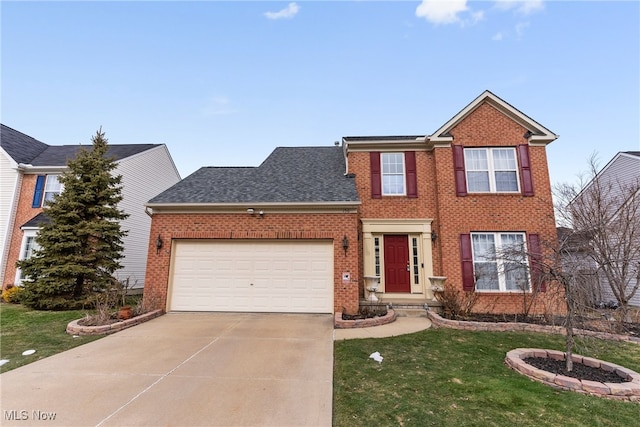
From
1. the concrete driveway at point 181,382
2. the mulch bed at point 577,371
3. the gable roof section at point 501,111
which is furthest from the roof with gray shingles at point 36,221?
the mulch bed at point 577,371

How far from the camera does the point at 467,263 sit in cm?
965

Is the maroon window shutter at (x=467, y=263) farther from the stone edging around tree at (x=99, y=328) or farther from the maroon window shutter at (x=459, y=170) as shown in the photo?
the stone edging around tree at (x=99, y=328)

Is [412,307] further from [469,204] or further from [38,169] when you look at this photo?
[38,169]

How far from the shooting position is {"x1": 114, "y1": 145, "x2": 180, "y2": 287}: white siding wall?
15195mm

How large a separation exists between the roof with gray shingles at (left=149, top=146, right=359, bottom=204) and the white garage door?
1.57 metres

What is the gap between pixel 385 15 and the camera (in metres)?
11.1

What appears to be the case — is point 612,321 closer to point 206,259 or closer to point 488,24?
point 488,24

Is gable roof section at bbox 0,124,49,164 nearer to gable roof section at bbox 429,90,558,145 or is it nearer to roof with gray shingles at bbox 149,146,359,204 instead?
roof with gray shingles at bbox 149,146,359,204

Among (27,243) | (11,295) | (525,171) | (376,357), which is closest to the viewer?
(376,357)

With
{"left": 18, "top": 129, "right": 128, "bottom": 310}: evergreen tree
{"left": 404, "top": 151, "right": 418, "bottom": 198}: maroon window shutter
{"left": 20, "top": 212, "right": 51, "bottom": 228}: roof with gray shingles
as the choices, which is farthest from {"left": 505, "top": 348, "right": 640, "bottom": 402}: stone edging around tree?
{"left": 20, "top": 212, "right": 51, "bottom": 228}: roof with gray shingles

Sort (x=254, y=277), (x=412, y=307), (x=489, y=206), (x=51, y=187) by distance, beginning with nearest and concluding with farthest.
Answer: (x=412, y=307) < (x=254, y=277) < (x=489, y=206) < (x=51, y=187)

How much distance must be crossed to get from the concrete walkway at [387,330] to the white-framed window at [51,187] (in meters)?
16.1

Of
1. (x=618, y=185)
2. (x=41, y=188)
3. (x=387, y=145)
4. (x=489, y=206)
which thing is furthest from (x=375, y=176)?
(x=41, y=188)

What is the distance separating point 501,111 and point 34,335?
1577cm
